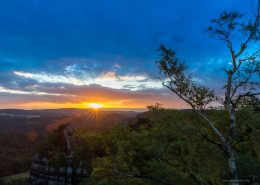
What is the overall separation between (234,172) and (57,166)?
2848cm

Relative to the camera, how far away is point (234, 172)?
1309 centimetres

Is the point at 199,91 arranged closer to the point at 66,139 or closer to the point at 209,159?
the point at 209,159

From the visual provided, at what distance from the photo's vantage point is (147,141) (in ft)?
61.4

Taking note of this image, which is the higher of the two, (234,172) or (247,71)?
(247,71)

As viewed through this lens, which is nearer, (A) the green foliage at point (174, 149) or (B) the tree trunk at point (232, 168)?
(B) the tree trunk at point (232, 168)

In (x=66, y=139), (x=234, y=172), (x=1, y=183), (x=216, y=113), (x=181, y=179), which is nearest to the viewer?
(x=234, y=172)

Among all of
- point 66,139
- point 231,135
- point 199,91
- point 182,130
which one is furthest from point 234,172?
point 66,139

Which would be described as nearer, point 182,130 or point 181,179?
point 182,130

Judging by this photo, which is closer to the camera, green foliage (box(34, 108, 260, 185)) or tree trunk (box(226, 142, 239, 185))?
tree trunk (box(226, 142, 239, 185))

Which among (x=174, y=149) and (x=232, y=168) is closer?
(x=232, y=168)

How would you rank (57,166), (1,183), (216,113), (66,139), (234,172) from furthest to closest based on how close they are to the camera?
(1,183) < (66,139) < (57,166) < (216,113) < (234,172)

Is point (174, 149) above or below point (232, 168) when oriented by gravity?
above

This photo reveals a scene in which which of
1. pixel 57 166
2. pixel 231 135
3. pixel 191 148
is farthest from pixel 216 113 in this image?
pixel 57 166

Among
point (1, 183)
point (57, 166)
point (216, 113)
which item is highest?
point (216, 113)
